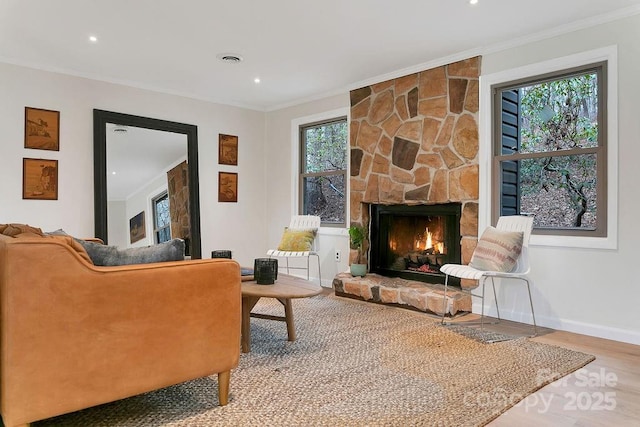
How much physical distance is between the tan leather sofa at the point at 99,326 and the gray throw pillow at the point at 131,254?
0.13m

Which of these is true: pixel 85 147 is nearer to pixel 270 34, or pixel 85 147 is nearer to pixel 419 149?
pixel 270 34

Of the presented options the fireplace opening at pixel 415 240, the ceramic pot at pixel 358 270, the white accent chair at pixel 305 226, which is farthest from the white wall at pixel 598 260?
the white accent chair at pixel 305 226

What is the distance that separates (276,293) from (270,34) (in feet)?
7.04

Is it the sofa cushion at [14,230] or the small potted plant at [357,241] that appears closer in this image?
the sofa cushion at [14,230]

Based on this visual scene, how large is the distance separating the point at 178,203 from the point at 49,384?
3.76 meters

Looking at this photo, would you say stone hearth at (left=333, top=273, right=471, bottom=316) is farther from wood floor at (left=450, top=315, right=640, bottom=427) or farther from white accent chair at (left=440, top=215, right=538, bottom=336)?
wood floor at (left=450, top=315, right=640, bottom=427)

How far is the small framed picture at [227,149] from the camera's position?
5.62 m

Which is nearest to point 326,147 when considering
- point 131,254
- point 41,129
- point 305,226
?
point 305,226

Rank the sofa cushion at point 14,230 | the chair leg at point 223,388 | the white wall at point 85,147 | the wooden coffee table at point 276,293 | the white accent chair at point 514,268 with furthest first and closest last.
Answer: the white wall at point 85,147
the white accent chair at point 514,268
the wooden coffee table at point 276,293
the chair leg at point 223,388
the sofa cushion at point 14,230

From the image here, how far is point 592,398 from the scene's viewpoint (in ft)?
7.09

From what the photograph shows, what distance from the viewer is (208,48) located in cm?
Answer: 386

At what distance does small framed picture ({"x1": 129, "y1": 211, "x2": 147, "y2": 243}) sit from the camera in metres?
4.77

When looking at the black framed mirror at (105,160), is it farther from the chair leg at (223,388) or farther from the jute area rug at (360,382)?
the chair leg at (223,388)

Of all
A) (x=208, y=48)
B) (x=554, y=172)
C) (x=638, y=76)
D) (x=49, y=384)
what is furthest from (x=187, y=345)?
(x=638, y=76)
